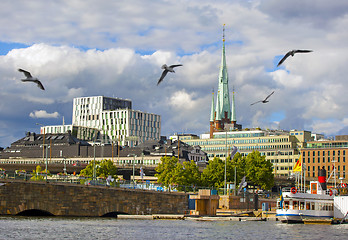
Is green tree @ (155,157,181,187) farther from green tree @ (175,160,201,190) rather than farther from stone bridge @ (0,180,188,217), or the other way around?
stone bridge @ (0,180,188,217)

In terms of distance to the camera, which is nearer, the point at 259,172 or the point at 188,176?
the point at 188,176

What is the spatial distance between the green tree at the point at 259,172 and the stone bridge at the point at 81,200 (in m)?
48.7

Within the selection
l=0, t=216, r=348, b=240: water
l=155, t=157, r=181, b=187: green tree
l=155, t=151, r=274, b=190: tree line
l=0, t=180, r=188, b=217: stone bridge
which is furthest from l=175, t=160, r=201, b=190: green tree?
l=0, t=216, r=348, b=240: water

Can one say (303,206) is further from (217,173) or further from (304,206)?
(217,173)

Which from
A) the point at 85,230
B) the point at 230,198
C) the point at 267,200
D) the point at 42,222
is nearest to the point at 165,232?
the point at 85,230

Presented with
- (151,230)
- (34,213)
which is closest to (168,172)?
(34,213)

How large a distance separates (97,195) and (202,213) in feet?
63.8

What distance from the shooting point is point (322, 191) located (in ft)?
316

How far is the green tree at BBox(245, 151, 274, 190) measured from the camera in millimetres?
152000

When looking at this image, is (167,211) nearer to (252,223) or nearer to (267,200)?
(252,223)

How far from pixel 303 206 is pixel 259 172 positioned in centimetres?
5895

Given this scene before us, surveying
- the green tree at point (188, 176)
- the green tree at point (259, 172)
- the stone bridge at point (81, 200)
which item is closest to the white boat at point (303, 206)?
the stone bridge at point (81, 200)

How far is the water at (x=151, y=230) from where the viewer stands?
6581 centimetres

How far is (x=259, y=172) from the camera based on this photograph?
497 feet
